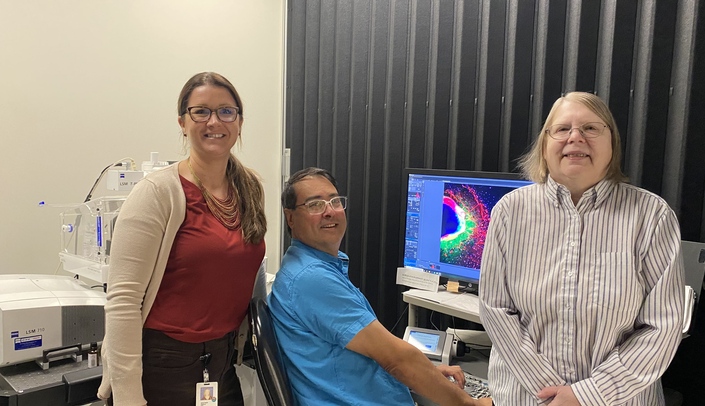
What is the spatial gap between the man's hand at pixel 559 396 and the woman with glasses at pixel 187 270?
0.83 metres

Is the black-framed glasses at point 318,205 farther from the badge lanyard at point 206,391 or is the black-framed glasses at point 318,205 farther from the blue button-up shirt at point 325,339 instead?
the badge lanyard at point 206,391

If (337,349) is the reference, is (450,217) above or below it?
above

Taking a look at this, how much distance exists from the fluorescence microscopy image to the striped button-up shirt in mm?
695

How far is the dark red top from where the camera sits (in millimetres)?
1325

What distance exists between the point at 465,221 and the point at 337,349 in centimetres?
96

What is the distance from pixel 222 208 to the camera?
143cm

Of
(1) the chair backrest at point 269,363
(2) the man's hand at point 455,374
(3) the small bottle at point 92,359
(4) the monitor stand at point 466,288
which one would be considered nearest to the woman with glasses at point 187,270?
(1) the chair backrest at point 269,363

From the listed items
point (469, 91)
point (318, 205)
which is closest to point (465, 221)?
point (469, 91)

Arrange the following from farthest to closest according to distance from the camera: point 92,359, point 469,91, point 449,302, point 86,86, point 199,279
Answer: point 86,86 < point 469,91 < point 449,302 < point 92,359 < point 199,279

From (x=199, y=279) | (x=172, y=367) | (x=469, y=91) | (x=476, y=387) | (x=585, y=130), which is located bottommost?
(x=476, y=387)

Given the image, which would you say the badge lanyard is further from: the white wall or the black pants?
the white wall

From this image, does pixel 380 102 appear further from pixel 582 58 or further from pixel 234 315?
pixel 234 315

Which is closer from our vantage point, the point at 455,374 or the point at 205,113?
the point at 205,113

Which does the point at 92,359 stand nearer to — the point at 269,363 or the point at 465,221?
the point at 269,363
